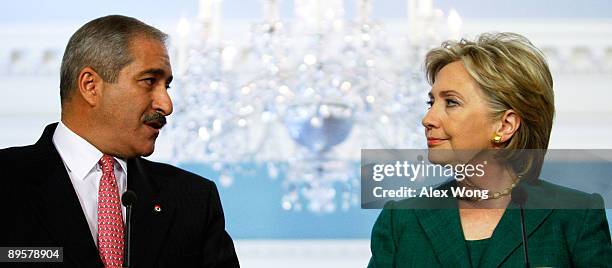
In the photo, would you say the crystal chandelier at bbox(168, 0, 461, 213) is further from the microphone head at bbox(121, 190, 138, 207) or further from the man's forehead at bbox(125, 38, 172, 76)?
the microphone head at bbox(121, 190, 138, 207)

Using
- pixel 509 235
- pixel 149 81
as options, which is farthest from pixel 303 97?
pixel 509 235

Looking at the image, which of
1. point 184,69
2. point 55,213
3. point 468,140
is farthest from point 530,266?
point 184,69

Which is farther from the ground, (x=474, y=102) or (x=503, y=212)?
(x=474, y=102)

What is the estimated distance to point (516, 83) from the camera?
2.02 metres

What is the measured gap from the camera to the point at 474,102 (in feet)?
6.67

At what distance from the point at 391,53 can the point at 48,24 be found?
117 centimetres

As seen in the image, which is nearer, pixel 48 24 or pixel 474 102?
pixel 474 102

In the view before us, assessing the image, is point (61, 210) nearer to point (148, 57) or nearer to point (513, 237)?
point (148, 57)

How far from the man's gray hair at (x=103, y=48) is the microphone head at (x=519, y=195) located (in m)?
0.82

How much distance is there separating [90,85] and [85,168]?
181 mm

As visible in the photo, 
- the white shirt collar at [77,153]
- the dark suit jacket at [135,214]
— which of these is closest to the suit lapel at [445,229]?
the dark suit jacket at [135,214]

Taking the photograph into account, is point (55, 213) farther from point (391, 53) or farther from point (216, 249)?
point (391, 53)

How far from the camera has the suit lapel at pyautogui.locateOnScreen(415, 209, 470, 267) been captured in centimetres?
199

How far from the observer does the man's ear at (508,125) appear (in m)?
2.04
